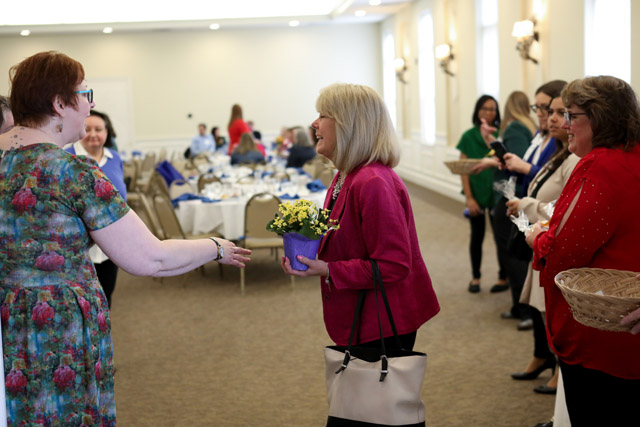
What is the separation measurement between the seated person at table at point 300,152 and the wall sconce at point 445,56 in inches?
141

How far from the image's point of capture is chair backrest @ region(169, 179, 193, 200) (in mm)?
9242

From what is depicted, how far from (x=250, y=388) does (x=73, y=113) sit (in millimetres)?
2772

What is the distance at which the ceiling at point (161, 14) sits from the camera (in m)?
17.7

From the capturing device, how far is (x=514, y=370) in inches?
181

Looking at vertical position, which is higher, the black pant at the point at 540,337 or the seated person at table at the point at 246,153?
the seated person at table at the point at 246,153

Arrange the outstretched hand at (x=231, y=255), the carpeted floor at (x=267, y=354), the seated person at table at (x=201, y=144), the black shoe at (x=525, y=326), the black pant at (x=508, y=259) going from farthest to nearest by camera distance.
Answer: the seated person at table at (x=201, y=144) < the black shoe at (x=525, y=326) < the black pant at (x=508, y=259) < the carpeted floor at (x=267, y=354) < the outstretched hand at (x=231, y=255)

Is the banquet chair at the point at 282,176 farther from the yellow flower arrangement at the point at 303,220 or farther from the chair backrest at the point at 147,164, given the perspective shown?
the yellow flower arrangement at the point at 303,220

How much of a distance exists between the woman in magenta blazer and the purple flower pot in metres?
0.02

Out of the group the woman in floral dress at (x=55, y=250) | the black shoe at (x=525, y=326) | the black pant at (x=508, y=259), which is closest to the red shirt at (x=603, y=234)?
the woman in floral dress at (x=55, y=250)

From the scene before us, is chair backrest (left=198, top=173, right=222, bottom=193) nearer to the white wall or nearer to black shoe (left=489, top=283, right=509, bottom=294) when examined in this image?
→ black shoe (left=489, top=283, right=509, bottom=294)

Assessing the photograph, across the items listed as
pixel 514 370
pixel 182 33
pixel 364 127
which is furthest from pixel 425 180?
pixel 364 127

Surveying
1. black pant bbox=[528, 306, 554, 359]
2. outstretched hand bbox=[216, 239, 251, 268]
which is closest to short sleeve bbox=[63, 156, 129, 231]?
outstretched hand bbox=[216, 239, 251, 268]

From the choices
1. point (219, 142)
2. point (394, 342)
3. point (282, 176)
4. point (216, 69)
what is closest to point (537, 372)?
point (394, 342)

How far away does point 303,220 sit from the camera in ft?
7.95
